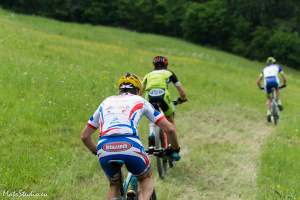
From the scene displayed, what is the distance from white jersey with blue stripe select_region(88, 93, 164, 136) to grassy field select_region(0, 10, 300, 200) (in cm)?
253

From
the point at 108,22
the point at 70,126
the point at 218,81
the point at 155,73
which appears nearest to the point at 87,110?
the point at 70,126

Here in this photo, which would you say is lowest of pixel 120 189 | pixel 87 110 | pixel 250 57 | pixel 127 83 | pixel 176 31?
pixel 120 189

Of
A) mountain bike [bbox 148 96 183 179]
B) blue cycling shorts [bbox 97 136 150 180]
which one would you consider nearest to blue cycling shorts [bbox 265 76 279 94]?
mountain bike [bbox 148 96 183 179]

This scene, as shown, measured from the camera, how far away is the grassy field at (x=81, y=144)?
9.16m

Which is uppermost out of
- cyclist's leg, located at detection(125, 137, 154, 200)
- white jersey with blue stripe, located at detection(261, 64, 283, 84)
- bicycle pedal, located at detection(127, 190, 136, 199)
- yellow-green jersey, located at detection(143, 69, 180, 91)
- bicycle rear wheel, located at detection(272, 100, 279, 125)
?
white jersey with blue stripe, located at detection(261, 64, 283, 84)

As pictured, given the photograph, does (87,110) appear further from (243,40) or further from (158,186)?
(243,40)

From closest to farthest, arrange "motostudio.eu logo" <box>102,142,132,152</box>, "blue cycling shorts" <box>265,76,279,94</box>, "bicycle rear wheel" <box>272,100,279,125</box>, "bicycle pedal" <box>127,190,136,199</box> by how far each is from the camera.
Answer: "bicycle pedal" <box>127,190,136,199</box> < "motostudio.eu logo" <box>102,142,132,152</box> < "bicycle rear wheel" <box>272,100,279,125</box> < "blue cycling shorts" <box>265,76,279,94</box>

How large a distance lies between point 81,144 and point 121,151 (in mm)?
5698

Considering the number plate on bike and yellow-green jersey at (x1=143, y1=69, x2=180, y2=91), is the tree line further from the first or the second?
the number plate on bike

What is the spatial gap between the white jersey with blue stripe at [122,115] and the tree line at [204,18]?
216 ft

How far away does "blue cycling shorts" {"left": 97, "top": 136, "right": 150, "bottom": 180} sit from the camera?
239 inches

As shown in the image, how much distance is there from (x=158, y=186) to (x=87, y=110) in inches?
214

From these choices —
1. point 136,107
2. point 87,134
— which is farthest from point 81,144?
point 136,107

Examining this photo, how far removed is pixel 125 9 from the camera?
77.9m
